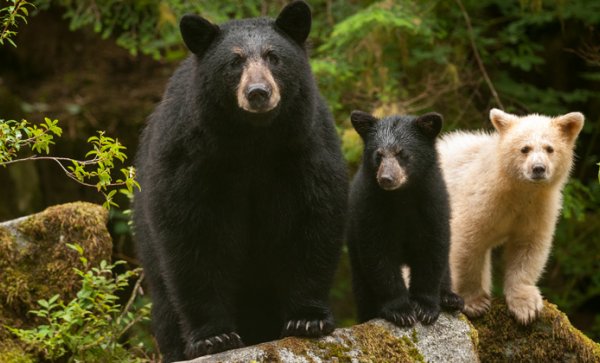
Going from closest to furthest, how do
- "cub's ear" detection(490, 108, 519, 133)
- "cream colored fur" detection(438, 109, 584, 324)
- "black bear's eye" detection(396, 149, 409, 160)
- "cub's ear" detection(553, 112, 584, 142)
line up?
"black bear's eye" detection(396, 149, 409, 160) < "cream colored fur" detection(438, 109, 584, 324) < "cub's ear" detection(553, 112, 584, 142) < "cub's ear" detection(490, 108, 519, 133)

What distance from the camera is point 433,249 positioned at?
5.73 meters

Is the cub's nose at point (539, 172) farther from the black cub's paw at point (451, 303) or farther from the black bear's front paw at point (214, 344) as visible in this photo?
the black bear's front paw at point (214, 344)

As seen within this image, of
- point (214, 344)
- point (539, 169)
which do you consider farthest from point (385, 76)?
point (214, 344)

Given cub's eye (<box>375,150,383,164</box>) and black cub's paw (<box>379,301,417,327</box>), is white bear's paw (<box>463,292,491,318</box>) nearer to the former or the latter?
black cub's paw (<box>379,301,417,327</box>)

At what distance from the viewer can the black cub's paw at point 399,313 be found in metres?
5.49

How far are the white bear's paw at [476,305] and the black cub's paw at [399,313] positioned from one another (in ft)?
2.38

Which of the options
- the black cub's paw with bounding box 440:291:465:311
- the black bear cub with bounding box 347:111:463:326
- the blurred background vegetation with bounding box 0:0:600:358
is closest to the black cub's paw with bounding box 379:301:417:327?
the black bear cub with bounding box 347:111:463:326

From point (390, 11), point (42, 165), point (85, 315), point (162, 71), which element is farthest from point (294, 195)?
point (162, 71)

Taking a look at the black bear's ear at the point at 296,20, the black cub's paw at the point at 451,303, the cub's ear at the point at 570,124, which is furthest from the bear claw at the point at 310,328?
the cub's ear at the point at 570,124

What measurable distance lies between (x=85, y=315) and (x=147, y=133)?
4.63ft

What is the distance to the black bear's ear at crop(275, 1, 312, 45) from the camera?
533 centimetres

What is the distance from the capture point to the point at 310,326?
5324mm

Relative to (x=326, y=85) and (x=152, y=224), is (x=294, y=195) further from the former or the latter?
(x=326, y=85)

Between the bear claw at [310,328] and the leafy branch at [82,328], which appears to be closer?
the bear claw at [310,328]
